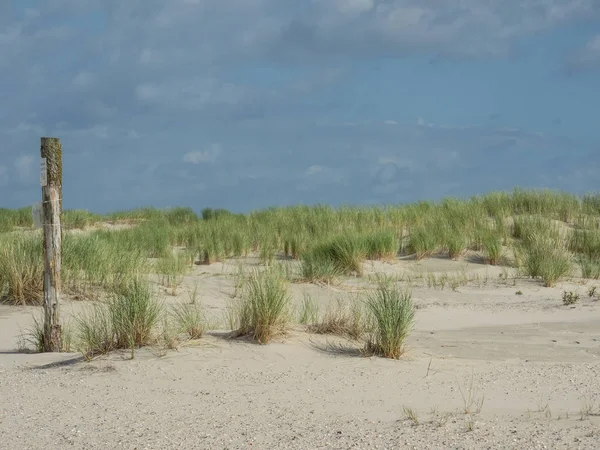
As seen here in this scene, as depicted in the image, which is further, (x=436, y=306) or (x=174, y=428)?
(x=436, y=306)

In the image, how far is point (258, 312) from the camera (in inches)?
373

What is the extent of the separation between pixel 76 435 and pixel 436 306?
8613 mm

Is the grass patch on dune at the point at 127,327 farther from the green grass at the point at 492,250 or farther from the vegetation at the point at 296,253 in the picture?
the green grass at the point at 492,250

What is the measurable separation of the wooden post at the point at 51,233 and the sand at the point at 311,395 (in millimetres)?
539

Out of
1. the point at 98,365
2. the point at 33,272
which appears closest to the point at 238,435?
the point at 98,365

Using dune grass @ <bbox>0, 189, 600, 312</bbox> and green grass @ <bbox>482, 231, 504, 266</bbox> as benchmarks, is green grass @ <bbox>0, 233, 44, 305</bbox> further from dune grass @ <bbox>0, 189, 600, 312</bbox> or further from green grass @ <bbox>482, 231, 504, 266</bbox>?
green grass @ <bbox>482, 231, 504, 266</bbox>

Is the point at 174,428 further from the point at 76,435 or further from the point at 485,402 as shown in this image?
the point at 485,402

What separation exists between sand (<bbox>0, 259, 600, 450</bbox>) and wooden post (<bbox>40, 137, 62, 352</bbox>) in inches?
21.2

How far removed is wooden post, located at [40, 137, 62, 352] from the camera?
10.5 metres

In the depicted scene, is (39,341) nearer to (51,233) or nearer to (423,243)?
(51,233)

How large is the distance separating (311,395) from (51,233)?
176 inches

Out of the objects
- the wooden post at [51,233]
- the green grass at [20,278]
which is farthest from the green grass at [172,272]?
the wooden post at [51,233]

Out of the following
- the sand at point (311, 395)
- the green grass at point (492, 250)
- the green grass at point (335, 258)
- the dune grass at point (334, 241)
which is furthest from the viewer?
the green grass at point (492, 250)

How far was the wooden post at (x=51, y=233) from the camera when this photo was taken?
34.3ft
